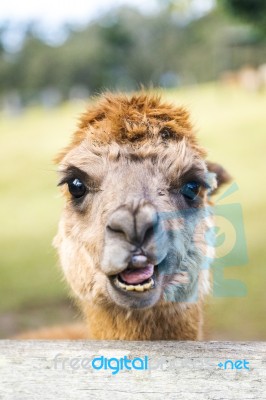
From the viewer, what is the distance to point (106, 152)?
1509 millimetres

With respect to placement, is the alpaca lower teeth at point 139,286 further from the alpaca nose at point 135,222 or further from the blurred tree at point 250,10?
the blurred tree at point 250,10

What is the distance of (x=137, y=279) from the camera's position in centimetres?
137

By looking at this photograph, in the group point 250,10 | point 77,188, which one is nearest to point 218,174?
point 77,188

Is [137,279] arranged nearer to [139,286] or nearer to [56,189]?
[139,286]

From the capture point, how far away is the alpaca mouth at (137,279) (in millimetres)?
1356

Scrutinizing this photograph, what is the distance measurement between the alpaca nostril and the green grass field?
0.92 m

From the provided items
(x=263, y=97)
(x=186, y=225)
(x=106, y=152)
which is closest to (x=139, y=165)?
(x=106, y=152)

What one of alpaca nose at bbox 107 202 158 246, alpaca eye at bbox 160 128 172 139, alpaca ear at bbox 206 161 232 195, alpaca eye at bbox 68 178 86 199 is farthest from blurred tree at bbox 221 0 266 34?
alpaca nose at bbox 107 202 158 246

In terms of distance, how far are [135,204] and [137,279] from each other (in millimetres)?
204

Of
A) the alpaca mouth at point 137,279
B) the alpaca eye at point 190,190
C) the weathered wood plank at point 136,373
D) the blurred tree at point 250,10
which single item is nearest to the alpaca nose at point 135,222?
the alpaca mouth at point 137,279

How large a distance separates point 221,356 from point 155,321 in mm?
219

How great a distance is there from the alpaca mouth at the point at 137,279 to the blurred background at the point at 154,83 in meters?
0.95

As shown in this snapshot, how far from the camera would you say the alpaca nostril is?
1297 millimetres

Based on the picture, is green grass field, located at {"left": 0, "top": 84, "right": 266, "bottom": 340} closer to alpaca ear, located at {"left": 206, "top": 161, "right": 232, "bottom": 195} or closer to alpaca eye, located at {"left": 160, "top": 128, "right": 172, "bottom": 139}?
A: alpaca ear, located at {"left": 206, "top": 161, "right": 232, "bottom": 195}
